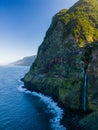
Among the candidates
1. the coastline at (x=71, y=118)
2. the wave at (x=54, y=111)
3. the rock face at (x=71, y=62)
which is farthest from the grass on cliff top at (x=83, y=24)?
the coastline at (x=71, y=118)

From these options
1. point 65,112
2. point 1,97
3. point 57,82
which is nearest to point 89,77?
point 65,112

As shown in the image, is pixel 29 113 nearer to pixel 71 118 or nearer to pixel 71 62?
pixel 71 118

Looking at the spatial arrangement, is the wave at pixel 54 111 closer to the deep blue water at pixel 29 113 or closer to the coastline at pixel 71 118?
the deep blue water at pixel 29 113

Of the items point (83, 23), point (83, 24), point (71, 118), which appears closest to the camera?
point (71, 118)

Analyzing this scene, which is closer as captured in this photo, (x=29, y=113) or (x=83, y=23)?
(x=29, y=113)

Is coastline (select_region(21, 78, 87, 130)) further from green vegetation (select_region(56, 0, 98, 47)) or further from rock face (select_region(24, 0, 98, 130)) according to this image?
green vegetation (select_region(56, 0, 98, 47))

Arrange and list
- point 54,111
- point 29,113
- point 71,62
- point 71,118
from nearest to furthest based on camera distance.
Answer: point 71,118
point 29,113
point 54,111
point 71,62

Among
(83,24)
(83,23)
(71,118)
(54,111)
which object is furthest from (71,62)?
(83,23)

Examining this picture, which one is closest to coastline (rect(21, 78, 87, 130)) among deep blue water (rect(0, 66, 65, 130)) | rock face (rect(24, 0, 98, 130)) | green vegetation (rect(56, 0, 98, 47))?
deep blue water (rect(0, 66, 65, 130))
